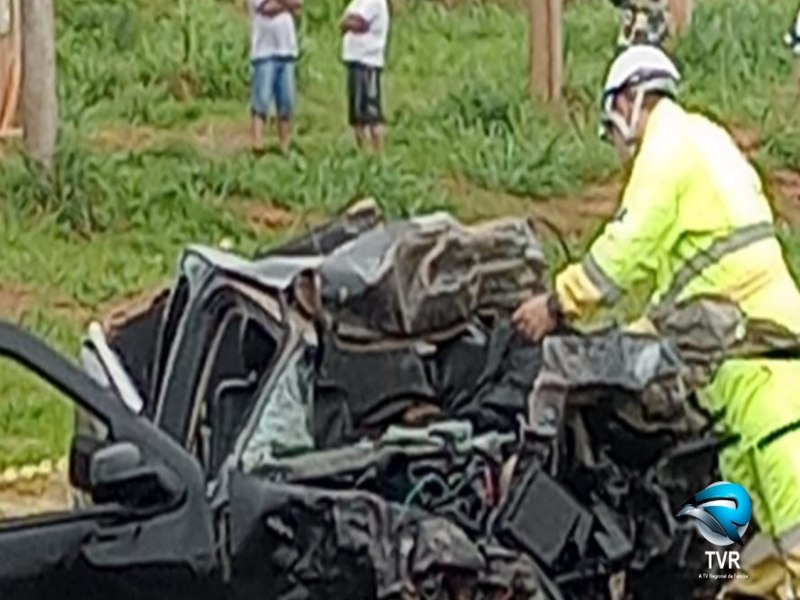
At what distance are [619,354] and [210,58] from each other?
1119 centimetres

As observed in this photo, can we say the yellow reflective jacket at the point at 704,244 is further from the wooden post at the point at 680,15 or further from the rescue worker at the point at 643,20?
the wooden post at the point at 680,15

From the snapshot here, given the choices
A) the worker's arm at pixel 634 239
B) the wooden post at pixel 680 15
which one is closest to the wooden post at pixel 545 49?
the wooden post at pixel 680 15

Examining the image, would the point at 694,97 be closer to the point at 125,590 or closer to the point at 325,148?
the point at 325,148

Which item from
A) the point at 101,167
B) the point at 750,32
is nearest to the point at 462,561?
the point at 101,167

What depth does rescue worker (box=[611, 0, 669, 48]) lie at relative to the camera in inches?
685

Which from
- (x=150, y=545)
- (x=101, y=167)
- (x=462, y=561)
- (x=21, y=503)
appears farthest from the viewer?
(x=101, y=167)

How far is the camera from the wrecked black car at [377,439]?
7.00m

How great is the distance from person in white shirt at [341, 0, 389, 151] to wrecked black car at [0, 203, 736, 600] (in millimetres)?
8558

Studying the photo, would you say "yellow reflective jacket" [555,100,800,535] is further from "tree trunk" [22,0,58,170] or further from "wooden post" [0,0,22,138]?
"wooden post" [0,0,22,138]

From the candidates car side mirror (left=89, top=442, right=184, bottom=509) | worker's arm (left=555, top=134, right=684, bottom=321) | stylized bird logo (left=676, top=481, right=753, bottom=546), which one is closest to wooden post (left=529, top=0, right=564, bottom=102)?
worker's arm (left=555, top=134, right=684, bottom=321)

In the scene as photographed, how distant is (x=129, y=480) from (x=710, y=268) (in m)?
2.13

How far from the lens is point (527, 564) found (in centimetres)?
748

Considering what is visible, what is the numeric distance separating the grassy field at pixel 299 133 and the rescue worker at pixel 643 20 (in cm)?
44

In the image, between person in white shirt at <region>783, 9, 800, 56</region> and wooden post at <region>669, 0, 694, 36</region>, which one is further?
wooden post at <region>669, 0, 694, 36</region>
